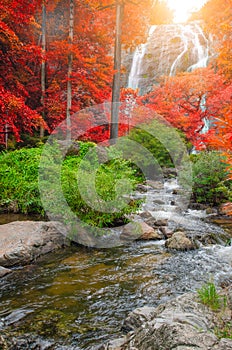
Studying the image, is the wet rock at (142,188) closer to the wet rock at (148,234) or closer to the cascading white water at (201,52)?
the wet rock at (148,234)

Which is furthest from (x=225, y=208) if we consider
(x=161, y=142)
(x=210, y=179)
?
(x=161, y=142)

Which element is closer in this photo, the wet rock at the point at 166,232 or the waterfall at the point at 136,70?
the wet rock at the point at 166,232

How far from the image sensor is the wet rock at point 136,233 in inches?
231

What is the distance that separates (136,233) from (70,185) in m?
1.76

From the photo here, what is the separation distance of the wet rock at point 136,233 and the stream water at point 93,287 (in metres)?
0.18

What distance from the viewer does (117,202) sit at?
564 cm

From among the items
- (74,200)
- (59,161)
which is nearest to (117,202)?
(74,200)

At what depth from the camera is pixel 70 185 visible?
5629 millimetres

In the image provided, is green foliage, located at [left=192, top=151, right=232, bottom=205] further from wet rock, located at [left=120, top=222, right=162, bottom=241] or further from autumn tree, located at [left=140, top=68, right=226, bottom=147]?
autumn tree, located at [left=140, top=68, right=226, bottom=147]

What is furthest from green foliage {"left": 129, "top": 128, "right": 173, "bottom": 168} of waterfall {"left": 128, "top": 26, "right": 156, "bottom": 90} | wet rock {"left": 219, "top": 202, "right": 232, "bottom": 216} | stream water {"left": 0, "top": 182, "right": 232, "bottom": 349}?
waterfall {"left": 128, "top": 26, "right": 156, "bottom": 90}

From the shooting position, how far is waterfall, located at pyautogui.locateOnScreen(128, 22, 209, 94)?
27.0 meters

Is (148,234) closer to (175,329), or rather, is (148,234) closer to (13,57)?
(175,329)

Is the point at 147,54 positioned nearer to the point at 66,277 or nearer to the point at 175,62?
the point at 175,62

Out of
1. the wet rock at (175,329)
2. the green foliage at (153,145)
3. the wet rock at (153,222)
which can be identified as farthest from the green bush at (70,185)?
the green foliage at (153,145)
